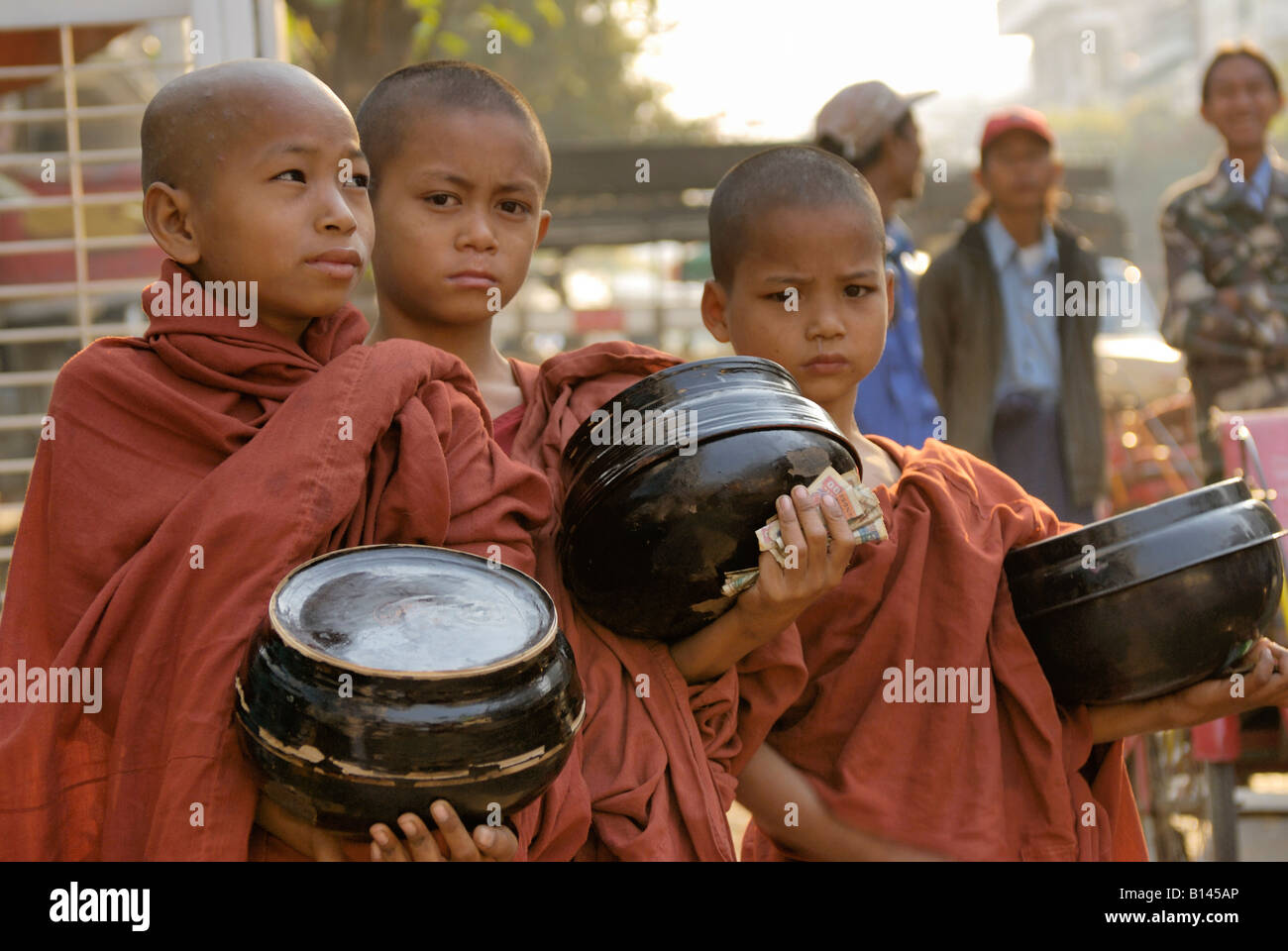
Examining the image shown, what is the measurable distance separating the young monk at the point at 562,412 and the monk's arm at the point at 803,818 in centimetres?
11

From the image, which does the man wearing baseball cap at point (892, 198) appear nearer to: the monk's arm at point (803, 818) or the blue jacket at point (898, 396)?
the blue jacket at point (898, 396)

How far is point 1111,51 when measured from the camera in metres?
67.6

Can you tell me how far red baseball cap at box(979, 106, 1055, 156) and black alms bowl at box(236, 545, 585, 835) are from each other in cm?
437

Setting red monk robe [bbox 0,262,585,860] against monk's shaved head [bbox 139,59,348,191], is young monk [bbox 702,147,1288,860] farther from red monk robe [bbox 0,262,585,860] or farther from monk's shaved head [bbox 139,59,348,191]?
monk's shaved head [bbox 139,59,348,191]

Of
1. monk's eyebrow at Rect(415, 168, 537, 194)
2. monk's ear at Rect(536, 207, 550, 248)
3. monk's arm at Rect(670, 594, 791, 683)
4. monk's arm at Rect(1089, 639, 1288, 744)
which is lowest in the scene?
monk's arm at Rect(1089, 639, 1288, 744)

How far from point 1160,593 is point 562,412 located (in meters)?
1.01

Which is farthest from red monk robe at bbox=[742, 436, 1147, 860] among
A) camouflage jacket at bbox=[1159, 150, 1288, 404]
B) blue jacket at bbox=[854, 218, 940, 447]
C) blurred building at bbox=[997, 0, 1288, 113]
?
blurred building at bbox=[997, 0, 1288, 113]

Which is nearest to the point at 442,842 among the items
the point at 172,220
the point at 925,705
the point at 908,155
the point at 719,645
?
the point at 719,645

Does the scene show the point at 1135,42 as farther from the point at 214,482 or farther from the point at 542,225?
the point at 214,482

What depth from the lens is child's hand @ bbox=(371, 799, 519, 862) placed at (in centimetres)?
165

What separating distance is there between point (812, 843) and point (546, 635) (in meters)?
0.85

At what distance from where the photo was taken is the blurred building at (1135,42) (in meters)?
60.1
